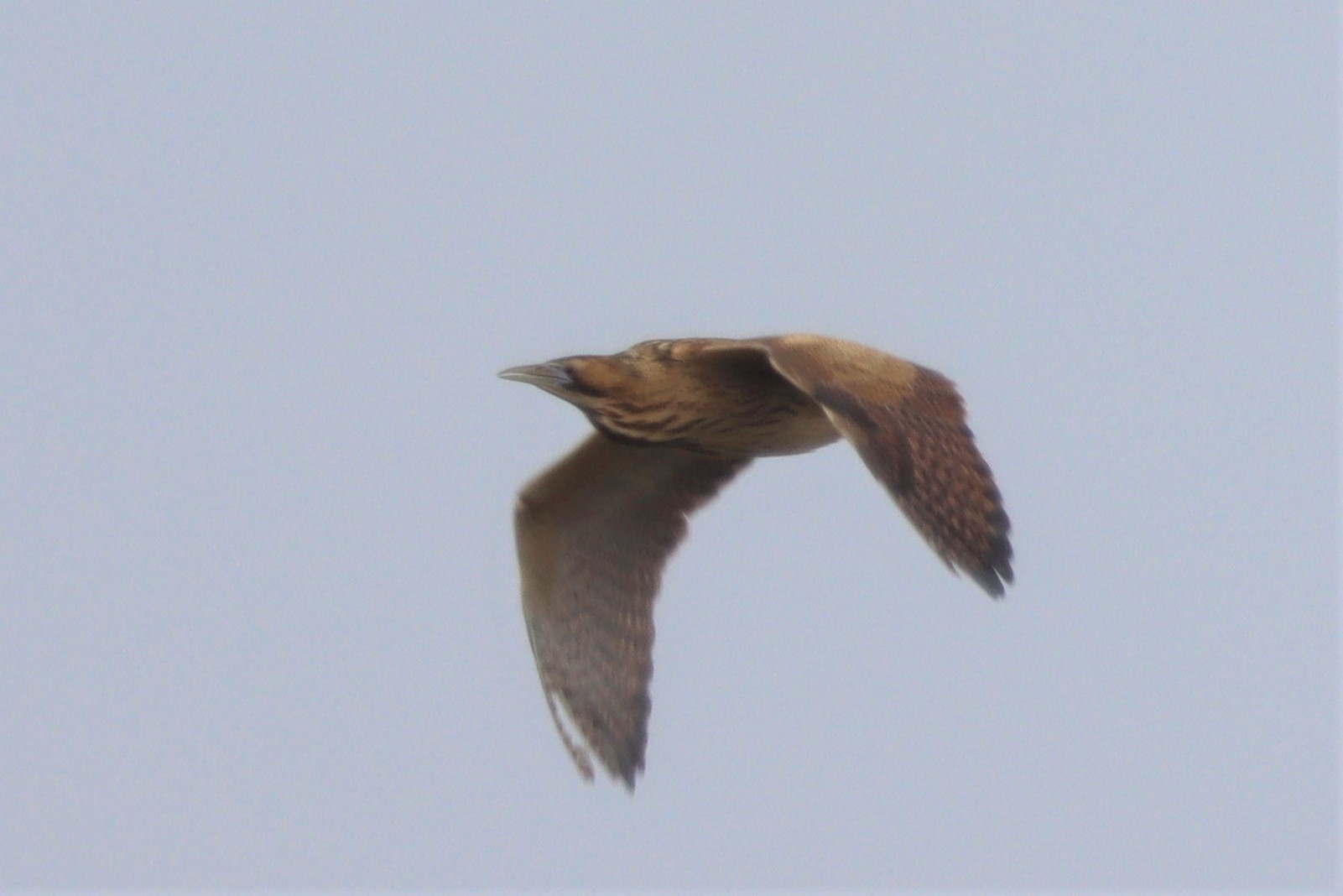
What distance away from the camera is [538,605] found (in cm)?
1133

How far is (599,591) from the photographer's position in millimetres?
11352

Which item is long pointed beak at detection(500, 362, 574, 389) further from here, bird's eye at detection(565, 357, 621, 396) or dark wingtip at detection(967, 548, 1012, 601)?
dark wingtip at detection(967, 548, 1012, 601)

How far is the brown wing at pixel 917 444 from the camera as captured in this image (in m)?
9.26

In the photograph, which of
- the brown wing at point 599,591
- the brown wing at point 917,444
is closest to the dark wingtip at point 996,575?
the brown wing at point 917,444

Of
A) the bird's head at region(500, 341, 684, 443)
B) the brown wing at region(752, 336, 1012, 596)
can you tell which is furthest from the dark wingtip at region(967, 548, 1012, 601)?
the bird's head at region(500, 341, 684, 443)

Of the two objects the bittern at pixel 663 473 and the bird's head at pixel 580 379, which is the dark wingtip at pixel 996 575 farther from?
the bird's head at pixel 580 379

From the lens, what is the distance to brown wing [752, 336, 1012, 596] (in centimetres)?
926

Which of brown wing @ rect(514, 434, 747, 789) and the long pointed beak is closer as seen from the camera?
the long pointed beak

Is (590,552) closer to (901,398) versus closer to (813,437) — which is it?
(813,437)

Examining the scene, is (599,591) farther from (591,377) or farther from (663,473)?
(591,377)

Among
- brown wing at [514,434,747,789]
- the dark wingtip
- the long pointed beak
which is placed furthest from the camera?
brown wing at [514,434,747,789]

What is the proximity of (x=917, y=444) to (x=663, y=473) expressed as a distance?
203 cm

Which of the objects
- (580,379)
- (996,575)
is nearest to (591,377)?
(580,379)

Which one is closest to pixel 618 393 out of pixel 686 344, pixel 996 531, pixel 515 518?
pixel 686 344
